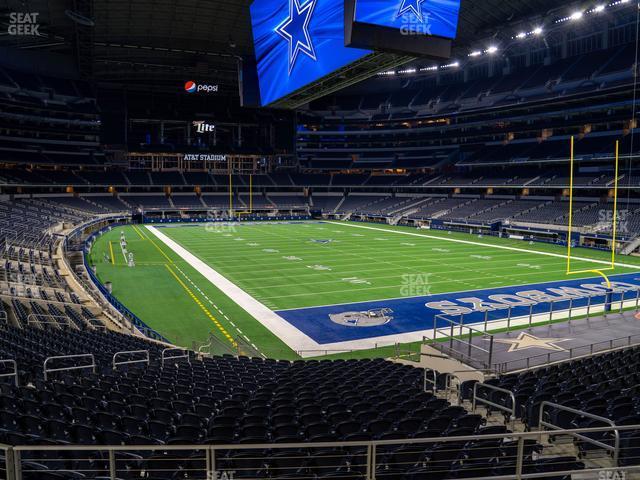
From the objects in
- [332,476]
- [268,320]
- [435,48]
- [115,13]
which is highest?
[115,13]

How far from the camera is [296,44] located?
15.5 m

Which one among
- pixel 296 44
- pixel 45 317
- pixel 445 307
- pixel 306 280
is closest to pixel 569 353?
pixel 445 307

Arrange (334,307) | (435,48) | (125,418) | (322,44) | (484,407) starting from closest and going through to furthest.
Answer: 1. (125,418)
2. (484,407)
3. (435,48)
4. (322,44)
5. (334,307)

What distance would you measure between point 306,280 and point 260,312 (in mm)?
7182

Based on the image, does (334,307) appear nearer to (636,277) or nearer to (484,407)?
(484,407)

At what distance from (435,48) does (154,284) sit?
73.5ft

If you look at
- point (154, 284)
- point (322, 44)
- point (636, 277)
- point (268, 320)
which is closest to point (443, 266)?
point (636, 277)

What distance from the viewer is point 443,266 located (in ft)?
113

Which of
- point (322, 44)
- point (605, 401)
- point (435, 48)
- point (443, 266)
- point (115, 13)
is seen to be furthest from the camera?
point (115, 13)

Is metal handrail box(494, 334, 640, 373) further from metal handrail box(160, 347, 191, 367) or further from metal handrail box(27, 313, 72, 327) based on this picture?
metal handrail box(27, 313, 72, 327)

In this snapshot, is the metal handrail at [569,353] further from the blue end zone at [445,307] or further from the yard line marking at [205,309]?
the yard line marking at [205,309]

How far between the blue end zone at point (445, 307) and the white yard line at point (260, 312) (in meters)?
0.44

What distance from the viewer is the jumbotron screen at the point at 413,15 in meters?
11.3

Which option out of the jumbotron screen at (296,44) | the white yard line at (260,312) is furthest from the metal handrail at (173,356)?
the jumbotron screen at (296,44)
